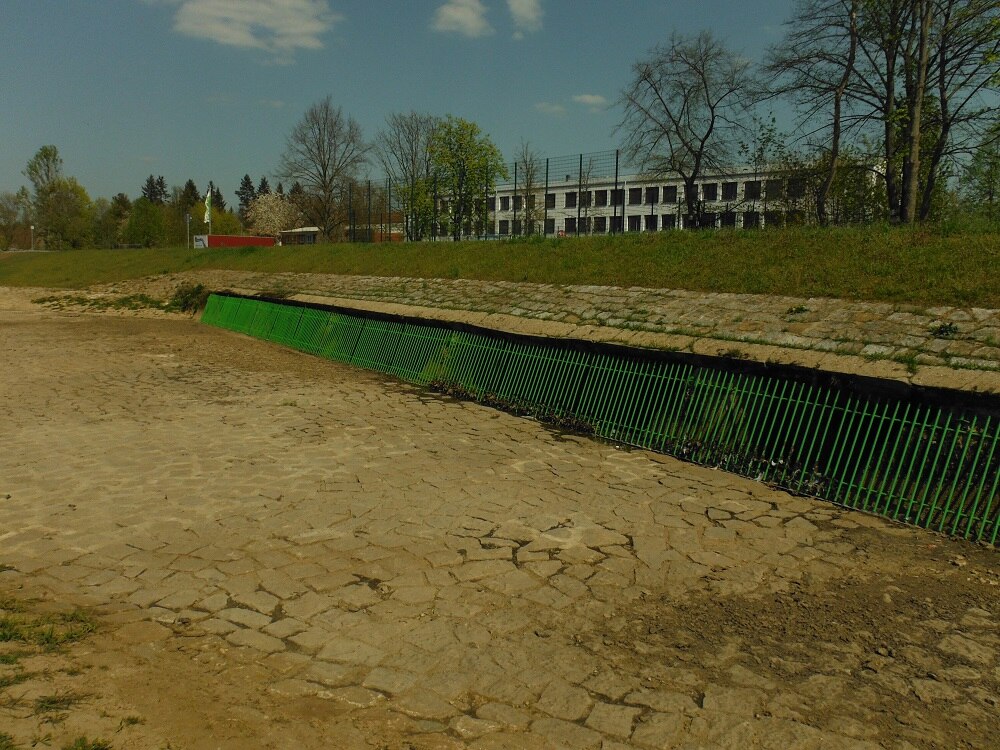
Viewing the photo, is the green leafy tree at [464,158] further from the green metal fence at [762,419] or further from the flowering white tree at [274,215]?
the flowering white tree at [274,215]

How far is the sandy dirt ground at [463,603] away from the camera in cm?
349

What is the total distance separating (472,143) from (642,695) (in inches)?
1767

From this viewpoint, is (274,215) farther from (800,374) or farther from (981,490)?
(981,490)

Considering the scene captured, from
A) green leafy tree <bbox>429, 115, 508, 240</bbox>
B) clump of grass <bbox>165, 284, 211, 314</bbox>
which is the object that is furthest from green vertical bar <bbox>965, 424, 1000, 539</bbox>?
green leafy tree <bbox>429, 115, 508, 240</bbox>

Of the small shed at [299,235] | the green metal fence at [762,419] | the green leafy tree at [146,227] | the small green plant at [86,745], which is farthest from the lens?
the green leafy tree at [146,227]

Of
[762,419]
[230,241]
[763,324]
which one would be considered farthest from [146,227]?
[762,419]

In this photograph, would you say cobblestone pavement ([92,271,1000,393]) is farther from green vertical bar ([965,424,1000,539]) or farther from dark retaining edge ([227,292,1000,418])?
green vertical bar ([965,424,1000,539])

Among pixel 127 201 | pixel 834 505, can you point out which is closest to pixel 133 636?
pixel 834 505

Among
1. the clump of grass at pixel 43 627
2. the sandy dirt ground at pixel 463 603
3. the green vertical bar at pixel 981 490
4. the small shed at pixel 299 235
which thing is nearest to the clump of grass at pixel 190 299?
the sandy dirt ground at pixel 463 603

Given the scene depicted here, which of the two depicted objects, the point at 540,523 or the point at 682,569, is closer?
the point at 682,569

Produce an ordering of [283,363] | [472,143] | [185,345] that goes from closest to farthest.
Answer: [283,363], [185,345], [472,143]

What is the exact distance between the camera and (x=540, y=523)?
6074mm

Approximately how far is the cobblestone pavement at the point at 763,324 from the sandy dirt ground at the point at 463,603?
5.13 ft

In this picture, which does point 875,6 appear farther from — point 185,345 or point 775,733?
point 775,733
